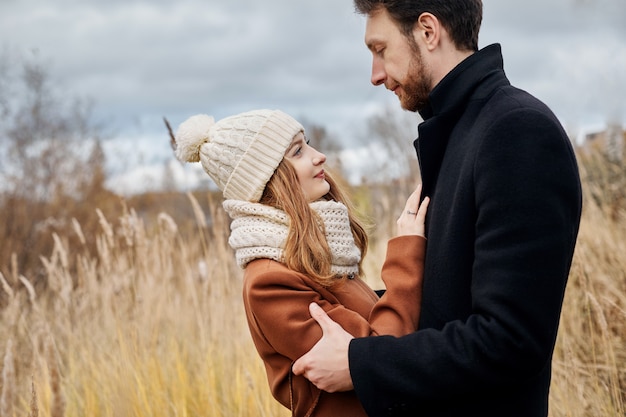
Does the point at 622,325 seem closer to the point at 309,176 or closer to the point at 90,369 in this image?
the point at 309,176

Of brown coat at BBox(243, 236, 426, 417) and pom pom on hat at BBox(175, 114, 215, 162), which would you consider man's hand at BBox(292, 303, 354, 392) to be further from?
pom pom on hat at BBox(175, 114, 215, 162)

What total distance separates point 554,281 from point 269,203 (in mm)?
1126

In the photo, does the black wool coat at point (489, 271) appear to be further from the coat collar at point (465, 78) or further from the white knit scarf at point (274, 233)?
the white knit scarf at point (274, 233)

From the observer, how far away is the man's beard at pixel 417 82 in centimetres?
203

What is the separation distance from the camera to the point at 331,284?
2.26 m

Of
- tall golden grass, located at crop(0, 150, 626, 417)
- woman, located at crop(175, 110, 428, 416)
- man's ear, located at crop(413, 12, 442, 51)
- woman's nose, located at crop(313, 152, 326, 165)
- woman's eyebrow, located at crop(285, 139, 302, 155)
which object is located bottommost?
tall golden grass, located at crop(0, 150, 626, 417)

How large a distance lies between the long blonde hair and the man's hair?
68 centimetres

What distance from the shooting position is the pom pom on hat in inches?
106

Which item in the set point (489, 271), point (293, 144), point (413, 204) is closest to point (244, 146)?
point (293, 144)

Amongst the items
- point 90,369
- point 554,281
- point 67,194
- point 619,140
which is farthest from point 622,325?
point 67,194

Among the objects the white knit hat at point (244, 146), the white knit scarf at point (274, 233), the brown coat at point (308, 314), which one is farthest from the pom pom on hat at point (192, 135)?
the brown coat at point (308, 314)

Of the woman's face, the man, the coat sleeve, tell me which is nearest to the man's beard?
the man

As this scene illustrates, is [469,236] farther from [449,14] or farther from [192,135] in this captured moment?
[192,135]

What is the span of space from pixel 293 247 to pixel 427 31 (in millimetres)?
762
